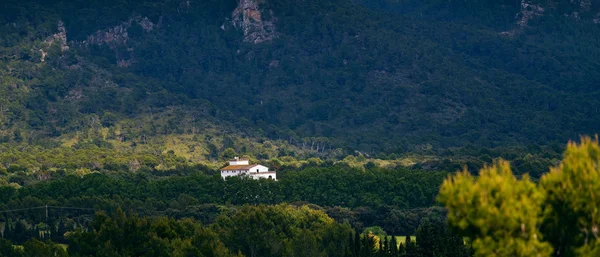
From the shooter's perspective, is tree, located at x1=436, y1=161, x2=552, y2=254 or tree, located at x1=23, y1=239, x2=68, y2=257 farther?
tree, located at x1=23, y1=239, x2=68, y2=257

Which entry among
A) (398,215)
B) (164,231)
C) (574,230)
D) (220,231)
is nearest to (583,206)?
(574,230)

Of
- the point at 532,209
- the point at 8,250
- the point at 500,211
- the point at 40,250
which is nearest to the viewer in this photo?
the point at 500,211

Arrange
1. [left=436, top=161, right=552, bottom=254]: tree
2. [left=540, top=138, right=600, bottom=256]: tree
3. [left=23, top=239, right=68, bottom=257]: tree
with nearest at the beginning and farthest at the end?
[left=436, top=161, right=552, bottom=254]: tree
[left=540, top=138, right=600, bottom=256]: tree
[left=23, top=239, right=68, bottom=257]: tree

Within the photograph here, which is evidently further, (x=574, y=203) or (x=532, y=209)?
(x=574, y=203)

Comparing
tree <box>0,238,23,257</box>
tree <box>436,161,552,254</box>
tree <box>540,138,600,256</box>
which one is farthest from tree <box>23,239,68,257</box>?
tree <box>540,138,600,256</box>

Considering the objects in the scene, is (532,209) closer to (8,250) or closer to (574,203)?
(574,203)

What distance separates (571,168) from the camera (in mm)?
53625

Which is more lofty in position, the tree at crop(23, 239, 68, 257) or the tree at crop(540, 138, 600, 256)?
the tree at crop(540, 138, 600, 256)

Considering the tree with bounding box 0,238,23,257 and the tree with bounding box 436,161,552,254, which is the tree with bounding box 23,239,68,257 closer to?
the tree with bounding box 0,238,23,257

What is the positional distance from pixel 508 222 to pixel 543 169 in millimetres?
138635

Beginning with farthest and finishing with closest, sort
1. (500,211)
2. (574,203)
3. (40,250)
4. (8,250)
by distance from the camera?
1. (8,250)
2. (40,250)
3. (574,203)
4. (500,211)

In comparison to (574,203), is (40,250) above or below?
below

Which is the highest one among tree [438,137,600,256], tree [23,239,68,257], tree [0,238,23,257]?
tree [438,137,600,256]

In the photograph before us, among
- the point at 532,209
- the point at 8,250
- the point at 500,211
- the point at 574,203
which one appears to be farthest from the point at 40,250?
the point at 574,203
